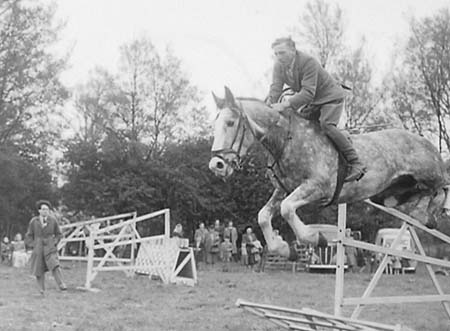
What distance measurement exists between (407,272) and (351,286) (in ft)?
26.8

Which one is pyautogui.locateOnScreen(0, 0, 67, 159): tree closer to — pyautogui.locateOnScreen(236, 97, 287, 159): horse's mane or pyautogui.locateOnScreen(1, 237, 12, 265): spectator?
pyautogui.locateOnScreen(1, 237, 12, 265): spectator

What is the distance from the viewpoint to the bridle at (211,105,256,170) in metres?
5.90

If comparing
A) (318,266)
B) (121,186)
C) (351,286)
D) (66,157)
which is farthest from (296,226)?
(66,157)

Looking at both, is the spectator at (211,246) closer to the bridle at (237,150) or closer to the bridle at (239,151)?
the bridle at (239,151)

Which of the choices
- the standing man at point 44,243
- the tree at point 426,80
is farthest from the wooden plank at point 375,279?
the tree at point 426,80

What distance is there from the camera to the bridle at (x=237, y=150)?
590cm

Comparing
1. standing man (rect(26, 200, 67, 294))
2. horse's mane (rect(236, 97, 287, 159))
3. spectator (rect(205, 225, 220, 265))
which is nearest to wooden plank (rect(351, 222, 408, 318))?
horse's mane (rect(236, 97, 287, 159))

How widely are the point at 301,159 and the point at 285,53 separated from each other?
3.50 ft

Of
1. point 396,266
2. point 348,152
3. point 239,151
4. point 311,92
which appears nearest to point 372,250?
point 348,152

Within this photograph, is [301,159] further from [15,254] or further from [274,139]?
[15,254]

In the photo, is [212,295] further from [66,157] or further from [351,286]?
[66,157]

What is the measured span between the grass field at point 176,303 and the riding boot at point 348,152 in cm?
288

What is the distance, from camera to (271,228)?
6422mm

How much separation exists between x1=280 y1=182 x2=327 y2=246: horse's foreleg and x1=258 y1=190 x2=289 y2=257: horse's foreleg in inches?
7.8
